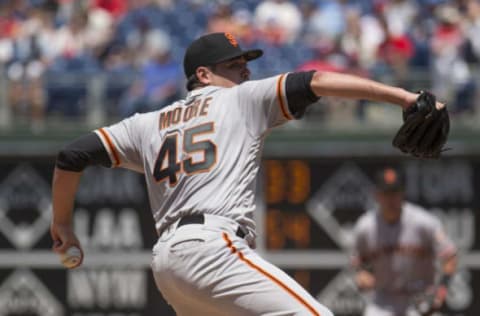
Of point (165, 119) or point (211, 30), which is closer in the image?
point (165, 119)

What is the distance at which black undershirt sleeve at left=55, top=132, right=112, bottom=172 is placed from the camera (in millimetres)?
4895

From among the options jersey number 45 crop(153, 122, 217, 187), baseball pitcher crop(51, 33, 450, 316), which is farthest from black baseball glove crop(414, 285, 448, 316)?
jersey number 45 crop(153, 122, 217, 187)

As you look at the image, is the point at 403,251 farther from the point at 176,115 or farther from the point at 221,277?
the point at 221,277

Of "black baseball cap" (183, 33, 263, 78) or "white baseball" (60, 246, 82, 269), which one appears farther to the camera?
"white baseball" (60, 246, 82, 269)

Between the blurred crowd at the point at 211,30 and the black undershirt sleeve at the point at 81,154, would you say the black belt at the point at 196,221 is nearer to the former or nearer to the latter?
the black undershirt sleeve at the point at 81,154

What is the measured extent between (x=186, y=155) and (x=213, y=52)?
537mm

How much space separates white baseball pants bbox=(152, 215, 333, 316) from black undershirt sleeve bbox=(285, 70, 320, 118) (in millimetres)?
582

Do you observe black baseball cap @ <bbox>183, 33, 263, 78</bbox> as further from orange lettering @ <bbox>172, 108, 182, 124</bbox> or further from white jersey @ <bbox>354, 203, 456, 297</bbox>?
white jersey @ <bbox>354, 203, 456, 297</bbox>

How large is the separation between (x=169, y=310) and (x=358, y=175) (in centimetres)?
246

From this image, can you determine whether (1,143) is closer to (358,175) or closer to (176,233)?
(358,175)

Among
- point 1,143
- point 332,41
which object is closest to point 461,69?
point 332,41

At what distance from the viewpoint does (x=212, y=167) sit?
4.57 meters

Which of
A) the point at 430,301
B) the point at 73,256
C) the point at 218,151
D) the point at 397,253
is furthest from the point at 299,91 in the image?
the point at 397,253

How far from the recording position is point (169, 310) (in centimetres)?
1096
